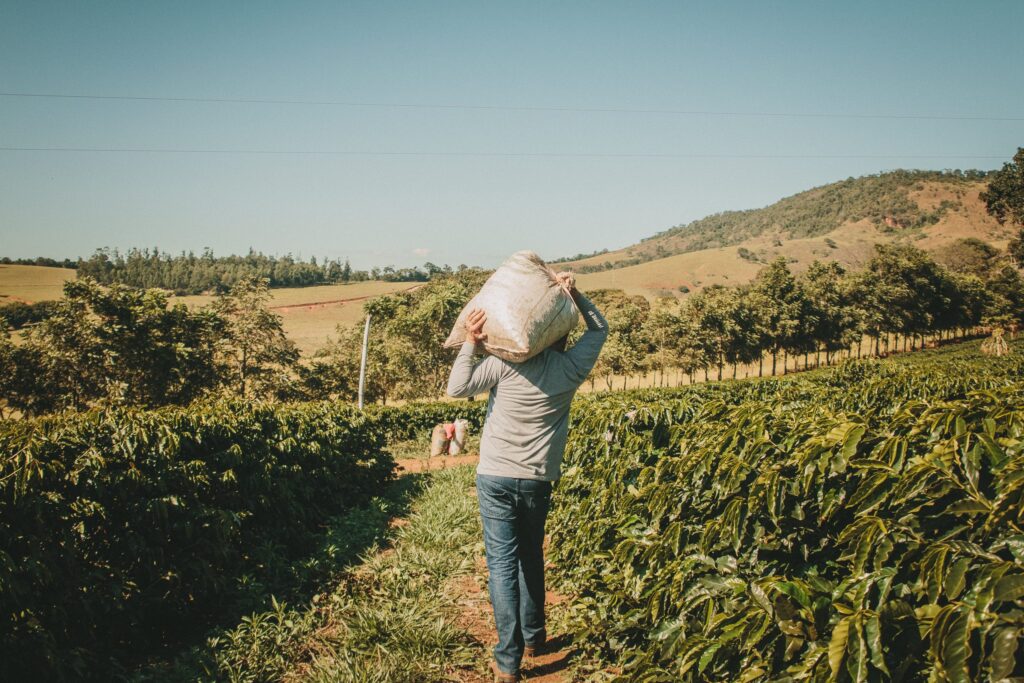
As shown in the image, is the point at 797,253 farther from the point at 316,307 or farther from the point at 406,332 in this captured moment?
the point at 406,332

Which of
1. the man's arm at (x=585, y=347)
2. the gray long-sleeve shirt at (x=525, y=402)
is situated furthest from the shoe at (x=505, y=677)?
the man's arm at (x=585, y=347)

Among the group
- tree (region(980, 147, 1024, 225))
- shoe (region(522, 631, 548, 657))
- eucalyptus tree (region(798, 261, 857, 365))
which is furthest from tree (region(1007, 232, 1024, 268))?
shoe (region(522, 631, 548, 657))

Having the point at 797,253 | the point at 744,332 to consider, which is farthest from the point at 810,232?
the point at 744,332

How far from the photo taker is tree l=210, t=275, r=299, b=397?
95.0 ft

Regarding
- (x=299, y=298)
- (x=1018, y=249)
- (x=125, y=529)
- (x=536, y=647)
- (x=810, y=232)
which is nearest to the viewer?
(x=536, y=647)

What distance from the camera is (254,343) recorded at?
97.7 feet

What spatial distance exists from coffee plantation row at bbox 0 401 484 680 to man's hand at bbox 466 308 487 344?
2539 millimetres

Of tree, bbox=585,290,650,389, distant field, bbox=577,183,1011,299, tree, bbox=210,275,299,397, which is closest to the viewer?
tree, bbox=210,275,299,397

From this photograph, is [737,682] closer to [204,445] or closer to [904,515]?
[904,515]

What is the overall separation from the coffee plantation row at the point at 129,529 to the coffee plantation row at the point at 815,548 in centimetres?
279

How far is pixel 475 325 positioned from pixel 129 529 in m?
2.78

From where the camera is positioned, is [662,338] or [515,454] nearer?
[515,454]

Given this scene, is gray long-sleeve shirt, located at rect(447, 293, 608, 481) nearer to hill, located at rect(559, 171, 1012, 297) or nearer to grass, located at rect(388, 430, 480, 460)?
grass, located at rect(388, 430, 480, 460)

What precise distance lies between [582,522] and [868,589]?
2.52 metres
